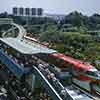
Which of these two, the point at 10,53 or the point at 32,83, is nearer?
the point at 32,83

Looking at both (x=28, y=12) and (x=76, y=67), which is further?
(x=28, y=12)

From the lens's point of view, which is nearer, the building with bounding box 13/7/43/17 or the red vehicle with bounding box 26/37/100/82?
the red vehicle with bounding box 26/37/100/82

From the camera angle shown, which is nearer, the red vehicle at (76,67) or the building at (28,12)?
the red vehicle at (76,67)

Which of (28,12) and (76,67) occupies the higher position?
(76,67)

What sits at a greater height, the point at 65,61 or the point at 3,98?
the point at 65,61

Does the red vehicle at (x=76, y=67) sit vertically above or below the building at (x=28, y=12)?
above

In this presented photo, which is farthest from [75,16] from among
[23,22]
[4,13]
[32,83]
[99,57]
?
[32,83]

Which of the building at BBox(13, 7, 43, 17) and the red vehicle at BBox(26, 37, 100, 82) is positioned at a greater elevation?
the red vehicle at BBox(26, 37, 100, 82)

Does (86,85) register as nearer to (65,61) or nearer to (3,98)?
(65,61)
